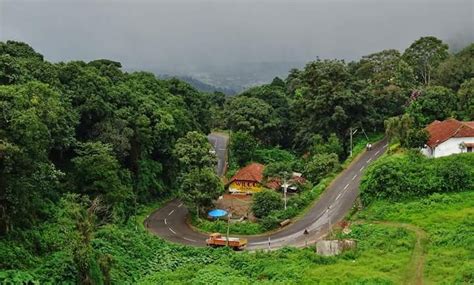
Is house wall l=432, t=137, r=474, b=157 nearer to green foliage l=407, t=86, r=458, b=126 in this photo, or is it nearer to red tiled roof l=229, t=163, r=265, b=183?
green foliage l=407, t=86, r=458, b=126

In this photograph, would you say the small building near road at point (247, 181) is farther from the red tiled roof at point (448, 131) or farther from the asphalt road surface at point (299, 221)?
the red tiled roof at point (448, 131)

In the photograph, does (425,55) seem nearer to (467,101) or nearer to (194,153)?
(467,101)

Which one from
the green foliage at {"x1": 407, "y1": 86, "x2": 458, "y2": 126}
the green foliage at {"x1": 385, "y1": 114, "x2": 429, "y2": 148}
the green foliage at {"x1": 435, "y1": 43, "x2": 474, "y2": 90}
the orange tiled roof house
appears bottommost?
the orange tiled roof house

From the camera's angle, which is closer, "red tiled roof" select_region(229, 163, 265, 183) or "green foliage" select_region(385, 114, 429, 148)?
"green foliage" select_region(385, 114, 429, 148)

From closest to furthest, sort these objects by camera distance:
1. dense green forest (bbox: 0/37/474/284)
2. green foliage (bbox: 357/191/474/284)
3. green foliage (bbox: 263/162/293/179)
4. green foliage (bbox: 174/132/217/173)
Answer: green foliage (bbox: 357/191/474/284), dense green forest (bbox: 0/37/474/284), green foliage (bbox: 174/132/217/173), green foliage (bbox: 263/162/293/179)

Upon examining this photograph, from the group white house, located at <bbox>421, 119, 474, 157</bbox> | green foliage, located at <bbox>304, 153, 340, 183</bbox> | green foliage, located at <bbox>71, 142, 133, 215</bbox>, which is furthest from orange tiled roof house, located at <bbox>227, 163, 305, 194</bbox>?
green foliage, located at <bbox>71, 142, 133, 215</bbox>

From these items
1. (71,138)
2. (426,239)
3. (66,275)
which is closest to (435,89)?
(426,239)

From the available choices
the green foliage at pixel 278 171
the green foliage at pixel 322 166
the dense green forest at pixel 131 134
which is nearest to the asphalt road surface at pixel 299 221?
the green foliage at pixel 322 166

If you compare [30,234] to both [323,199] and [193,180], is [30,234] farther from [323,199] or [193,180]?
[323,199]
